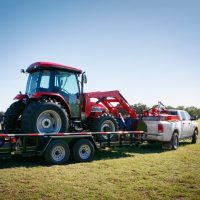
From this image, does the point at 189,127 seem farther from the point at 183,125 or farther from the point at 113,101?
the point at 113,101

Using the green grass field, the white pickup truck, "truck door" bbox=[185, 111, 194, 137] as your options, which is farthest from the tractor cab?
"truck door" bbox=[185, 111, 194, 137]

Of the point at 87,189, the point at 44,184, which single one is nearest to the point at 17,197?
the point at 44,184

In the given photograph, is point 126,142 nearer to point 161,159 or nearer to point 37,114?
point 161,159

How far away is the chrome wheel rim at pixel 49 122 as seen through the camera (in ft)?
31.6

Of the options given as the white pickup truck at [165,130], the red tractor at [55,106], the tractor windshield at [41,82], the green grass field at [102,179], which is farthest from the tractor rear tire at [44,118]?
the white pickup truck at [165,130]

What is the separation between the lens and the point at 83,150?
10430mm

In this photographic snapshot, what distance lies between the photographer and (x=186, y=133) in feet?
54.9

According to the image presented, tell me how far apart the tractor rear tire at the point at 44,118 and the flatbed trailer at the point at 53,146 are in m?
0.32

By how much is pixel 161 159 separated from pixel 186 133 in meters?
6.03

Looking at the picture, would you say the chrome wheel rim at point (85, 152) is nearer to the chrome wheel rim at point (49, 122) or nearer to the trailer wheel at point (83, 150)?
the trailer wheel at point (83, 150)

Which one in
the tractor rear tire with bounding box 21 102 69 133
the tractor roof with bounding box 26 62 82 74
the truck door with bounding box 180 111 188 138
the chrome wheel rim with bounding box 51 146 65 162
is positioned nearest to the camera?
the tractor rear tire with bounding box 21 102 69 133

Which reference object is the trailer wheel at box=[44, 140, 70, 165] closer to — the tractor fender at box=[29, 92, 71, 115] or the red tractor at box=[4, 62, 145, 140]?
the red tractor at box=[4, 62, 145, 140]

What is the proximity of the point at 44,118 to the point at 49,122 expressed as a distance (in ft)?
0.79

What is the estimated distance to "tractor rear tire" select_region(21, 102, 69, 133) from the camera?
927 cm
